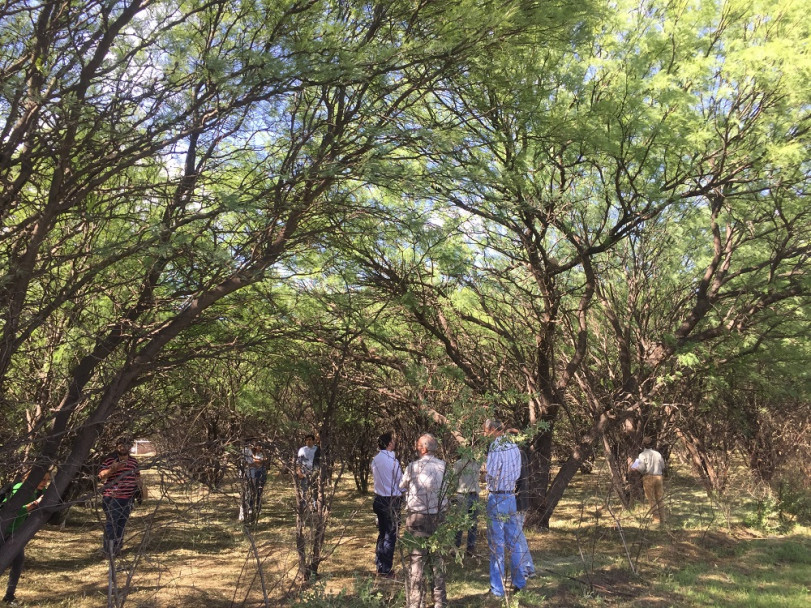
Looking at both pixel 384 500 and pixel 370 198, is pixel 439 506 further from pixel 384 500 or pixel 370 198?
pixel 370 198

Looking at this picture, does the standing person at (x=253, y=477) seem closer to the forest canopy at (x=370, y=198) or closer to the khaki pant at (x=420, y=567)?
the forest canopy at (x=370, y=198)

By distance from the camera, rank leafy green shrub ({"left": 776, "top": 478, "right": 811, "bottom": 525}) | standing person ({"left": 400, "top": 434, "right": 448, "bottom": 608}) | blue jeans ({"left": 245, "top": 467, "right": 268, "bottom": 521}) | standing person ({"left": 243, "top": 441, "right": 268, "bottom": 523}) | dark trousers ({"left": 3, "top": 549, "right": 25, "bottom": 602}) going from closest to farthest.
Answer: standing person ({"left": 243, "top": 441, "right": 268, "bottom": 523}), standing person ({"left": 400, "top": 434, "right": 448, "bottom": 608}), blue jeans ({"left": 245, "top": 467, "right": 268, "bottom": 521}), dark trousers ({"left": 3, "top": 549, "right": 25, "bottom": 602}), leafy green shrub ({"left": 776, "top": 478, "right": 811, "bottom": 525})

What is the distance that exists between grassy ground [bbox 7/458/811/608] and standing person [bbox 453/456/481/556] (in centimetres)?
40

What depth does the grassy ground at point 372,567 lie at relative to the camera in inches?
233

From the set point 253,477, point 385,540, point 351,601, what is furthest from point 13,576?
point 385,540

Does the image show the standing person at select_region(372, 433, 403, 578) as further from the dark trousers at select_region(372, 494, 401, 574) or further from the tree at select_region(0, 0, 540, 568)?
the tree at select_region(0, 0, 540, 568)

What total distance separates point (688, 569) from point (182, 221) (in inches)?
292

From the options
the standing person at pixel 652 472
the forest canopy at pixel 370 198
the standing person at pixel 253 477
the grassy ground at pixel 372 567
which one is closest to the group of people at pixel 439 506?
the grassy ground at pixel 372 567

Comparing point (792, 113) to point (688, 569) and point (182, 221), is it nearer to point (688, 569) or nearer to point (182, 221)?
point (688, 569)

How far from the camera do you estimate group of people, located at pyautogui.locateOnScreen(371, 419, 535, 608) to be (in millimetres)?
4707

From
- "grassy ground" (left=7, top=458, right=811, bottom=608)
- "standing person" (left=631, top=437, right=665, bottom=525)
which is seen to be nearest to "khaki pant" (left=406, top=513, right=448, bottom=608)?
"grassy ground" (left=7, top=458, right=811, bottom=608)

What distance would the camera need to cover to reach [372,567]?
800 cm

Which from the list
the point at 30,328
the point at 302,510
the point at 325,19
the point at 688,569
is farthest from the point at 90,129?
the point at 688,569

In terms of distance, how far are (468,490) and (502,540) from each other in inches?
43.4
